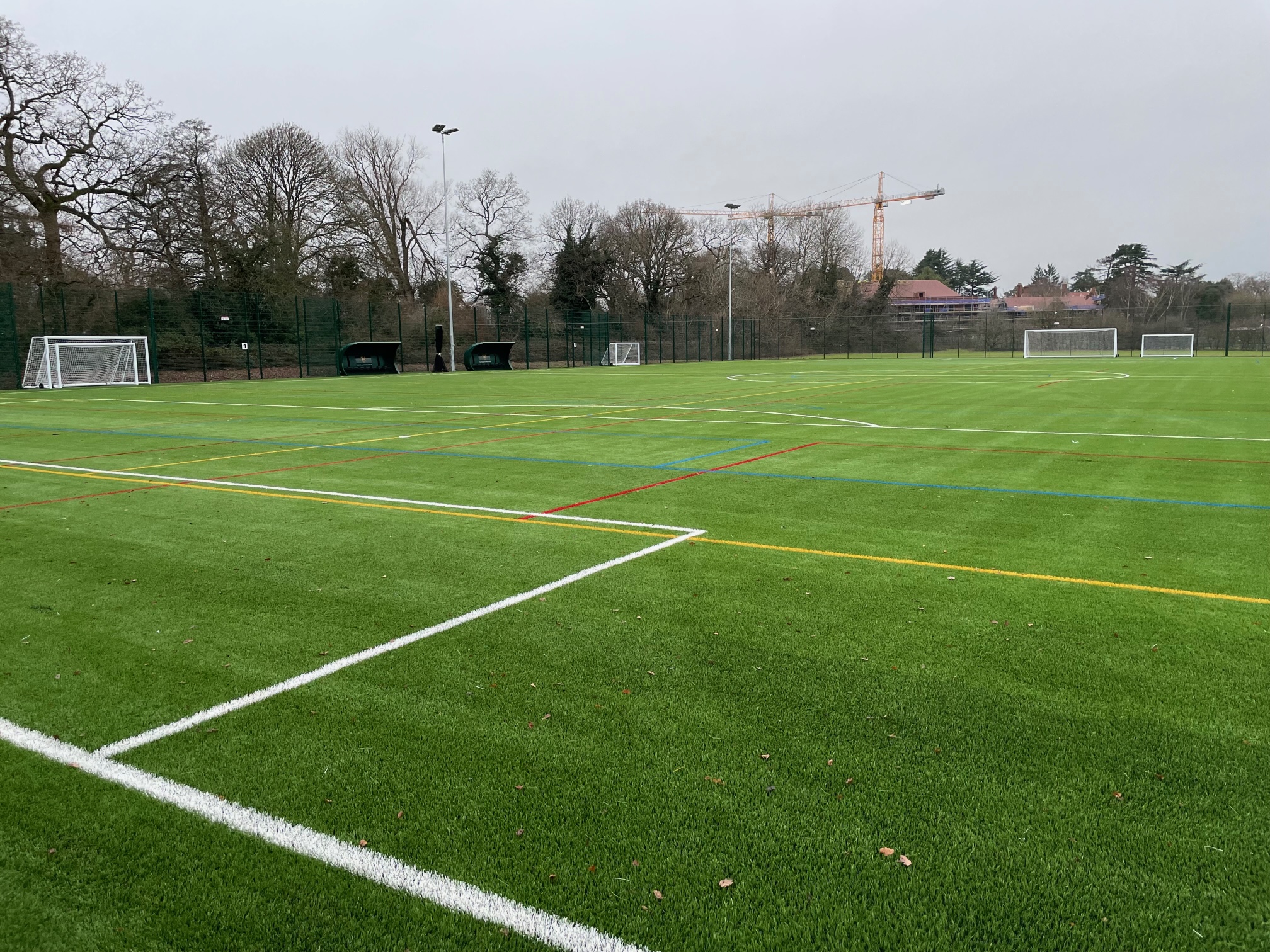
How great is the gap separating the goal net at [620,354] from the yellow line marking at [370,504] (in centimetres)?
4417

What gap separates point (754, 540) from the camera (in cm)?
601

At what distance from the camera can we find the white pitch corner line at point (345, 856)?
2104mm

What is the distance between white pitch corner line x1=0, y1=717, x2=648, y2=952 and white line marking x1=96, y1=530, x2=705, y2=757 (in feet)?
0.56

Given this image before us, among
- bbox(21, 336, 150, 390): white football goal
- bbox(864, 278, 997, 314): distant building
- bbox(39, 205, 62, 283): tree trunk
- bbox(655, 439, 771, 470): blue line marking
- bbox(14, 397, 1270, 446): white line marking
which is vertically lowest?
bbox(655, 439, 771, 470): blue line marking

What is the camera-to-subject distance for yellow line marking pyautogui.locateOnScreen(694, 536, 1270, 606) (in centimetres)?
465

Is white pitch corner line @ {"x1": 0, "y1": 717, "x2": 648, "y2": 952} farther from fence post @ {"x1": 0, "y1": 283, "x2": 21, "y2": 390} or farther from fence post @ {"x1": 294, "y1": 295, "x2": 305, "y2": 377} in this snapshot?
fence post @ {"x1": 294, "y1": 295, "x2": 305, "y2": 377}

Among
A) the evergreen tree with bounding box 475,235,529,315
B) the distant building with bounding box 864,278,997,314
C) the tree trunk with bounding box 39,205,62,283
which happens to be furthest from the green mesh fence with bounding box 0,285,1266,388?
the distant building with bounding box 864,278,997,314

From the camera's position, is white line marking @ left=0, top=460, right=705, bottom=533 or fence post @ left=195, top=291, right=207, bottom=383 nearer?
white line marking @ left=0, top=460, right=705, bottom=533

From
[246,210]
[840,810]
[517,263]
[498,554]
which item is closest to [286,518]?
[498,554]

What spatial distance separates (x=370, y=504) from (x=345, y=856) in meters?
5.36

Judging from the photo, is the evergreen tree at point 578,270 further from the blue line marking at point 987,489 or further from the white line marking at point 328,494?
the blue line marking at point 987,489

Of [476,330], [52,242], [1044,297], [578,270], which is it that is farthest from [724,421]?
[1044,297]

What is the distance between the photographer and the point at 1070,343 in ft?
184

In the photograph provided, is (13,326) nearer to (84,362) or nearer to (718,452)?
(84,362)
